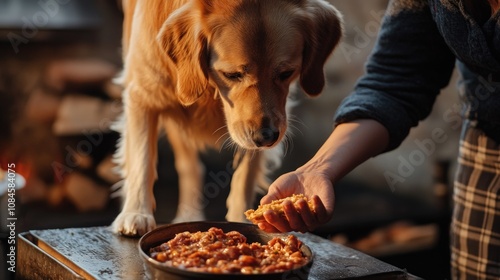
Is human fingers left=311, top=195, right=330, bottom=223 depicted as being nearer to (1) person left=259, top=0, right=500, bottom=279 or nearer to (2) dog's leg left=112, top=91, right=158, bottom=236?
(1) person left=259, top=0, right=500, bottom=279

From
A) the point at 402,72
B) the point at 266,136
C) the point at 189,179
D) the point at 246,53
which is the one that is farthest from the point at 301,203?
the point at 189,179

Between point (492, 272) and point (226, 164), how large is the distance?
188 cm

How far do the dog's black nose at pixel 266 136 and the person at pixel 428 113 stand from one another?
0.10 meters

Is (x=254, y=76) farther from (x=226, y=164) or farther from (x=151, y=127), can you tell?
(x=226, y=164)

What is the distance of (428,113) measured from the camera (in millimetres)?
1768

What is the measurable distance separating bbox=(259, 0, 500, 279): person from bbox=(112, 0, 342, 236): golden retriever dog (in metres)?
0.13

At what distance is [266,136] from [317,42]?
26cm

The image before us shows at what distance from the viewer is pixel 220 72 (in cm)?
156

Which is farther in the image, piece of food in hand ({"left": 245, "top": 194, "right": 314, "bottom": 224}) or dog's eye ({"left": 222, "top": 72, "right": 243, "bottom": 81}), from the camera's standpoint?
dog's eye ({"left": 222, "top": 72, "right": 243, "bottom": 81})

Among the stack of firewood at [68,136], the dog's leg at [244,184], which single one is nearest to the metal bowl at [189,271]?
the dog's leg at [244,184]

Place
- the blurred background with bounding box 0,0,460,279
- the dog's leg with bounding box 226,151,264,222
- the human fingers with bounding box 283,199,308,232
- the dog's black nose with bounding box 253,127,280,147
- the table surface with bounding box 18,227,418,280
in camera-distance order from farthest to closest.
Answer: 1. the blurred background with bounding box 0,0,460,279
2. the dog's leg with bounding box 226,151,264,222
3. the dog's black nose with bounding box 253,127,280,147
4. the table surface with bounding box 18,227,418,280
5. the human fingers with bounding box 283,199,308,232

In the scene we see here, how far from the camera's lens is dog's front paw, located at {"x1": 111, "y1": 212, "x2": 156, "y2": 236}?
1.72m

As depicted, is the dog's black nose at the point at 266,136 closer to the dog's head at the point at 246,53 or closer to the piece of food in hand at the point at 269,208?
the dog's head at the point at 246,53

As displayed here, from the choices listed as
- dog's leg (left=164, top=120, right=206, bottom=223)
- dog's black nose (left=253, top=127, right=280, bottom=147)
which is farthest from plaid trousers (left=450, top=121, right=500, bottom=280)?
dog's leg (left=164, top=120, right=206, bottom=223)
